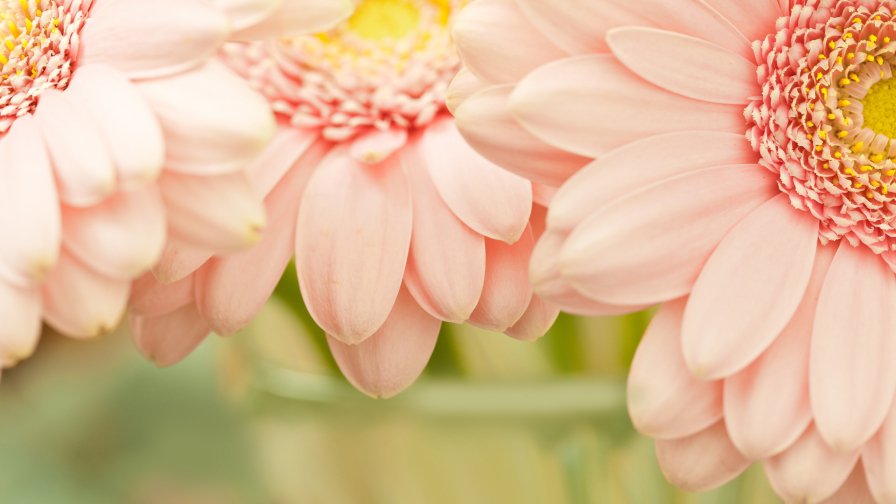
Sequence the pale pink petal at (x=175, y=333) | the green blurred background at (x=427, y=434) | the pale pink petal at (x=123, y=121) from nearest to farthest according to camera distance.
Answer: the pale pink petal at (x=123, y=121) → the pale pink petal at (x=175, y=333) → the green blurred background at (x=427, y=434)

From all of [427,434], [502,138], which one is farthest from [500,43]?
[427,434]

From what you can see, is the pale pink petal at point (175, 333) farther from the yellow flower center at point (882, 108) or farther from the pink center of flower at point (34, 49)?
the yellow flower center at point (882, 108)

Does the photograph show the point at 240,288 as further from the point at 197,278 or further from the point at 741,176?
the point at 741,176

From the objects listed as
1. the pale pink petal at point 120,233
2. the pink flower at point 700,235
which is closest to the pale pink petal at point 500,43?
the pink flower at point 700,235

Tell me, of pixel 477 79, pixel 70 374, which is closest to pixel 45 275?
pixel 477 79

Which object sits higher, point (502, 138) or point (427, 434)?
point (502, 138)

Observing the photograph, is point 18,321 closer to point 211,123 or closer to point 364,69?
point 211,123

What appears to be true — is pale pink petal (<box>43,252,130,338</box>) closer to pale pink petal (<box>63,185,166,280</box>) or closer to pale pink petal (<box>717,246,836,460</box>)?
pale pink petal (<box>63,185,166,280</box>)
